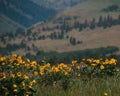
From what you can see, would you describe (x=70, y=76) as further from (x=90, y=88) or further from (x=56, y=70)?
(x=90, y=88)

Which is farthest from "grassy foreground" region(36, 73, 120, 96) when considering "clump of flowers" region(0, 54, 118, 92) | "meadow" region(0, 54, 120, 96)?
"clump of flowers" region(0, 54, 118, 92)

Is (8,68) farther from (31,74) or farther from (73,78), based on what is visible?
(73,78)

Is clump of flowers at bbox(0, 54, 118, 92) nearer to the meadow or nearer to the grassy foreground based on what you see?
the meadow

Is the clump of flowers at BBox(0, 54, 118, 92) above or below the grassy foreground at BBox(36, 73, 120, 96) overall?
above

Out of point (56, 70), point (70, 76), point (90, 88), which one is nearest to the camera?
point (90, 88)

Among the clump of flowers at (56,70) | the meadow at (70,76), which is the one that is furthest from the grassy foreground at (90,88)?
the clump of flowers at (56,70)

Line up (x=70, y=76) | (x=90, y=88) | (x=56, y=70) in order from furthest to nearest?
(x=70, y=76) < (x=56, y=70) < (x=90, y=88)

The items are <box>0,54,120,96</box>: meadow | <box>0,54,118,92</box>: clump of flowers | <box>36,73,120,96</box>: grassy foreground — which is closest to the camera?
<box>36,73,120,96</box>: grassy foreground

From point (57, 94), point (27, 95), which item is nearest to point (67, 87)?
point (57, 94)

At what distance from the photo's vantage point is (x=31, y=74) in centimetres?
1639

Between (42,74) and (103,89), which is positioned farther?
(42,74)

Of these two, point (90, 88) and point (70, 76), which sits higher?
point (70, 76)

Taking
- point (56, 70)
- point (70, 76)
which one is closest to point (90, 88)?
point (70, 76)

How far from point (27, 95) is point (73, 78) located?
520 cm
